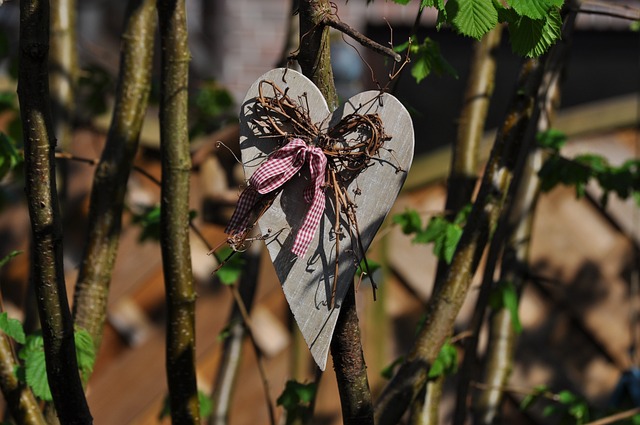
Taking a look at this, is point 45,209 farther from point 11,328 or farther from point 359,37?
point 359,37

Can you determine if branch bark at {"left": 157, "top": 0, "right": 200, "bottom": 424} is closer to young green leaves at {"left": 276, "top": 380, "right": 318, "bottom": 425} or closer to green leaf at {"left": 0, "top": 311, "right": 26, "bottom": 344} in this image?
green leaf at {"left": 0, "top": 311, "right": 26, "bottom": 344}

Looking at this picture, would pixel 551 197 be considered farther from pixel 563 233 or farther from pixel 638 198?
pixel 638 198

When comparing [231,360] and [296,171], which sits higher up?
[296,171]

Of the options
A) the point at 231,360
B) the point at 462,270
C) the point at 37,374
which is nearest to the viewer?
the point at 37,374

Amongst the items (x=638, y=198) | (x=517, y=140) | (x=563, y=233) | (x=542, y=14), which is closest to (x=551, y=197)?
(x=563, y=233)

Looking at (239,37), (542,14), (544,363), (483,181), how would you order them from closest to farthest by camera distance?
(542,14) → (483,181) → (544,363) → (239,37)

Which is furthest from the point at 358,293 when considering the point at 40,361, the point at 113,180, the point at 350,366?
the point at 350,366
